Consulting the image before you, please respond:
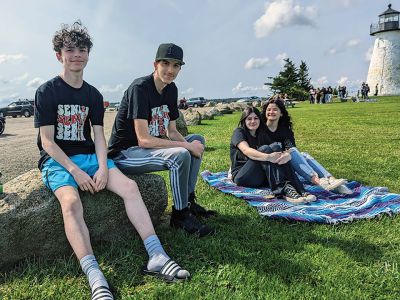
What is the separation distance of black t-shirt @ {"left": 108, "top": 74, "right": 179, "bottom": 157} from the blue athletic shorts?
54 cm

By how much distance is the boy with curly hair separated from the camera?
3.19 m

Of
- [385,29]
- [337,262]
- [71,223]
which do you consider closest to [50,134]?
[71,223]

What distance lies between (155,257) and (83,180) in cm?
94

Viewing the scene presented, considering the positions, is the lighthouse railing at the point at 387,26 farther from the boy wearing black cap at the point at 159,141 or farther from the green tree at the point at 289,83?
the boy wearing black cap at the point at 159,141

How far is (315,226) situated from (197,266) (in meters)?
1.62

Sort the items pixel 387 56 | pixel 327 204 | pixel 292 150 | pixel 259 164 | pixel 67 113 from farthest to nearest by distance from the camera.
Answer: pixel 387 56
pixel 292 150
pixel 259 164
pixel 327 204
pixel 67 113

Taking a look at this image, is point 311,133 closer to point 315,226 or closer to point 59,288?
point 315,226

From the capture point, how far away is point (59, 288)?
3023 mm

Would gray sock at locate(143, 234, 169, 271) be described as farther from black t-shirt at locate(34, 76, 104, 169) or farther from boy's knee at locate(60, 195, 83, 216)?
black t-shirt at locate(34, 76, 104, 169)

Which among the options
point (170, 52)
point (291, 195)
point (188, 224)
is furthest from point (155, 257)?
point (291, 195)

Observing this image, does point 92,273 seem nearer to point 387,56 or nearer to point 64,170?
point 64,170

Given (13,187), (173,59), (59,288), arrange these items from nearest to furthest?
(59,288)
(13,187)
(173,59)

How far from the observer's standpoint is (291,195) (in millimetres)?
5176

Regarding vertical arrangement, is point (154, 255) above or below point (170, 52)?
below
